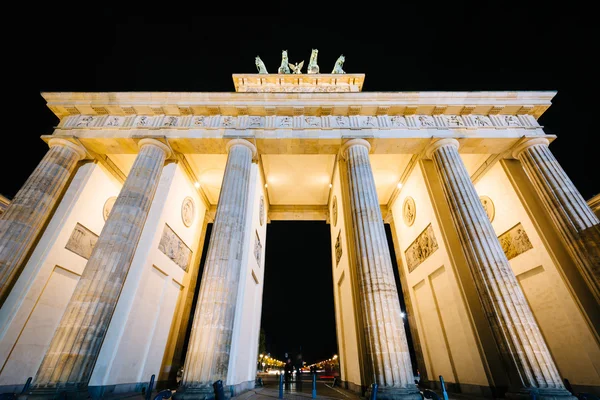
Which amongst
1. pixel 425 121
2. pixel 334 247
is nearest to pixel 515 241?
pixel 425 121

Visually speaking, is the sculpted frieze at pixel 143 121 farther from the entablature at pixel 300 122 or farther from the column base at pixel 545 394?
the column base at pixel 545 394

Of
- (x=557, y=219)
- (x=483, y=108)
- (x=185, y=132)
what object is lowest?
(x=557, y=219)

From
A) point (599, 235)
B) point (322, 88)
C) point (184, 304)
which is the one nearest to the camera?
point (599, 235)

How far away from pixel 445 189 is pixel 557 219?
3.72 m

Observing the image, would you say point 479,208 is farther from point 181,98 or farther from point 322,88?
point 322,88

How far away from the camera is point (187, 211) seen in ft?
42.5

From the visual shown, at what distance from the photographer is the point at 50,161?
31.1ft

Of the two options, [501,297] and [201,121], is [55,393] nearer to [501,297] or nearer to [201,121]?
[201,121]

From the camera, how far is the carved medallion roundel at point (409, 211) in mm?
12680

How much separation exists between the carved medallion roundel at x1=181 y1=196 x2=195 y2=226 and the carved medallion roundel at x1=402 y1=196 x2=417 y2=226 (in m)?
11.5

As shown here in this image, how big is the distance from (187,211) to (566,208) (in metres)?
15.6

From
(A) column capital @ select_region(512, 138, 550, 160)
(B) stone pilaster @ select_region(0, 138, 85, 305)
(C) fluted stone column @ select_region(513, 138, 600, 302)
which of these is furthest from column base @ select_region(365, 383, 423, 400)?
(B) stone pilaster @ select_region(0, 138, 85, 305)

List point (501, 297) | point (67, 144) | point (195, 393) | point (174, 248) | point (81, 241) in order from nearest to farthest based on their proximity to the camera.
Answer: point (195, 393) < point (501, 297) < point (67, 144) < point (81, 241) < point (174, 248)

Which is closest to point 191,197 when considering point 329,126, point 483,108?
point 329,126
